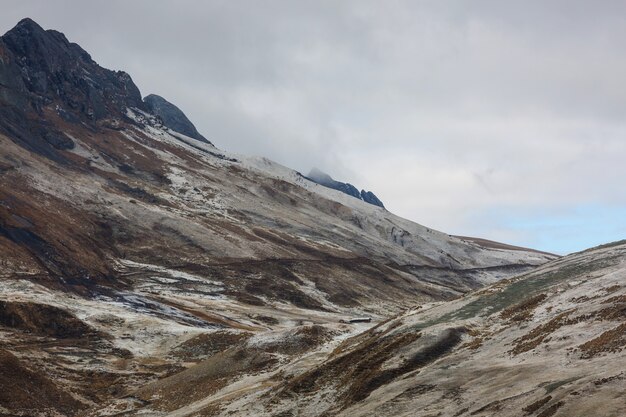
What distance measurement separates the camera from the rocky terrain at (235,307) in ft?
102

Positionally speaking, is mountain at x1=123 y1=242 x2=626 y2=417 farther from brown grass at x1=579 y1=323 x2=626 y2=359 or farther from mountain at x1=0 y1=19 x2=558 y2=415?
mountain at x1=0 y1=19 x2=558 y2=415

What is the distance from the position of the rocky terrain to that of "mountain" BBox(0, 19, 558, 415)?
1.19 ft

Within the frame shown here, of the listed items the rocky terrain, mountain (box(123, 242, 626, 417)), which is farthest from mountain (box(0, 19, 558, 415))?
mountain (box(123, 242, 626, 417))

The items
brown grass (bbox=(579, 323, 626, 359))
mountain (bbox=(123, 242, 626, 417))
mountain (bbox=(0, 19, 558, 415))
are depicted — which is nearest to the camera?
mountain (bbox=(123, 242, 626, 417))

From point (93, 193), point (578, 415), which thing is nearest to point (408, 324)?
point (578, 415)

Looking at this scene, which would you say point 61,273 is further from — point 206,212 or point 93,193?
point 206,212

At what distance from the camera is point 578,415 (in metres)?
21.1

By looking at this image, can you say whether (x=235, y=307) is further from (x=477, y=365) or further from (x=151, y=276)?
(x=477, y=365)

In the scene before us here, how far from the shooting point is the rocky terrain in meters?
31.1

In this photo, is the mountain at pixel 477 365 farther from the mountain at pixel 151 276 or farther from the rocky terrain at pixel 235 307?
the mountain at pixel 151 276

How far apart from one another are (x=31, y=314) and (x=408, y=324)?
49.2 m

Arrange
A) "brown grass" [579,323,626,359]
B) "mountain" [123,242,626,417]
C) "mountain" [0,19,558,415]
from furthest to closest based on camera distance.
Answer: "mountain" [0,19,558,415], "brown grass" [579,323,626,359], "mountain" [123,242,626,417]

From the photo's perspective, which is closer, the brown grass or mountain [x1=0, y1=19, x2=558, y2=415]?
the brown grass

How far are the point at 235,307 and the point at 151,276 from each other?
2126 cm
